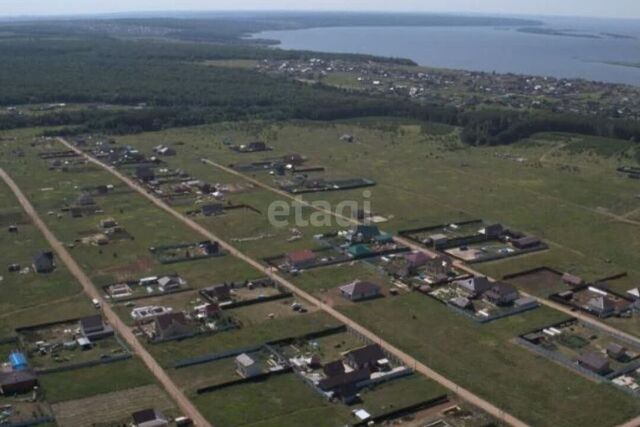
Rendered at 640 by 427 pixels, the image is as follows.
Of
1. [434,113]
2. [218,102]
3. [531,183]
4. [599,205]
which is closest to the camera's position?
[599,205]

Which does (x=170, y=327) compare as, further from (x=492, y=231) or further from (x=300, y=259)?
(x=492, y=231)

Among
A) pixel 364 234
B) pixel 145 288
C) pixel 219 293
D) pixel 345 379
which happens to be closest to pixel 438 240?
pixel 364 234

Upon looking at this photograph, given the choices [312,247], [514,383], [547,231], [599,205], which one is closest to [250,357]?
[514,383]

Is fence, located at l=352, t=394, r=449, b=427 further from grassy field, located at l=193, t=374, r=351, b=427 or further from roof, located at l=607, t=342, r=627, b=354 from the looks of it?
roof, located at l=607, t=342, r=627, b=354

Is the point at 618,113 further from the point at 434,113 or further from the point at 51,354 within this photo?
the point at 51,354

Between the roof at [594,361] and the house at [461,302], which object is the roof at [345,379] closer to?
the house at [461,302]

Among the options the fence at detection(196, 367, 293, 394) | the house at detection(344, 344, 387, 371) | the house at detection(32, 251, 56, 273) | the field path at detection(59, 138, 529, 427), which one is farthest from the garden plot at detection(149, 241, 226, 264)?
the house at detection(344, 344, 387, 371)

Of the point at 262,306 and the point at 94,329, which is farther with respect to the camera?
the point at 262,306
